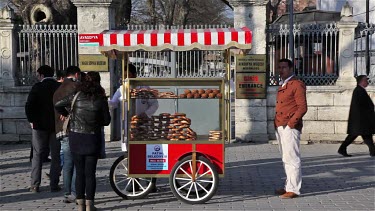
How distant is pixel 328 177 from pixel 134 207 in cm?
361

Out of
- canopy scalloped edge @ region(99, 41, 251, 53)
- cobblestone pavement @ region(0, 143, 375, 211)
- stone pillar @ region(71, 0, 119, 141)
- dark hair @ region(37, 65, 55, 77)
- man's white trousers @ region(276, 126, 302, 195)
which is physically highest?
stone pillar @ region(71, 0, 119, 141)

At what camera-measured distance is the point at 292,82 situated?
27.6 ft

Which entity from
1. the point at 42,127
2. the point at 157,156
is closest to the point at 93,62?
the point at 42,127

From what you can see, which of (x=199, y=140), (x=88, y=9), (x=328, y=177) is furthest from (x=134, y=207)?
(x=88, y=9)

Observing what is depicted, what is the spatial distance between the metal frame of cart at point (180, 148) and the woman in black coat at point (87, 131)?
85 centimetres

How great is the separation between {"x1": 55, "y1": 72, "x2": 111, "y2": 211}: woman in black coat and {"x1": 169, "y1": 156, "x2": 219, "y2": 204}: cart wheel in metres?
1.14

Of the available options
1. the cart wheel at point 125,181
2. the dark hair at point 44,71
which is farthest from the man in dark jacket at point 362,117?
the dark hair at point 44,71

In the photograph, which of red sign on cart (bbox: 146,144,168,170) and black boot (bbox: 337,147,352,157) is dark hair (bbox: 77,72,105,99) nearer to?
red sign on cart (bbox: 146,144,168,170)

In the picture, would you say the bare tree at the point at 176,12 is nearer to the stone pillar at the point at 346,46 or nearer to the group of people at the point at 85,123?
the stone pillar at the point at 346,46

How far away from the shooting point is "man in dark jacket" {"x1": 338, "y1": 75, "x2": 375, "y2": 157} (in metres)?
12.3

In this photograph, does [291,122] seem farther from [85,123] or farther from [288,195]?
[85,123]

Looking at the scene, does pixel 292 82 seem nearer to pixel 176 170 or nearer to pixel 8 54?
pixel 176 170

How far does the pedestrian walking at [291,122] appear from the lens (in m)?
8.32

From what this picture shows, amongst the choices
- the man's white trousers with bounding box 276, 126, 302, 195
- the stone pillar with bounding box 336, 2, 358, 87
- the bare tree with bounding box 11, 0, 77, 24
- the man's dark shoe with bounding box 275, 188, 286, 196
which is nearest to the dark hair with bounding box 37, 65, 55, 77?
the man's white trousers with bounding box 276, 126, 302, 195
